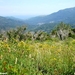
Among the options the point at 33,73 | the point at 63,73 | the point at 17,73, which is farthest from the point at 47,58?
the point at 17,73

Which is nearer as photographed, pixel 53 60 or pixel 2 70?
pixel 2 70

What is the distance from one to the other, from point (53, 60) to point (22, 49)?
3.70 feet

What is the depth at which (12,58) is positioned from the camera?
5.95 meters

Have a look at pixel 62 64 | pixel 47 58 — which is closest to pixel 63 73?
pixel 62 64

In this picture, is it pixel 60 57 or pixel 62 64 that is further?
pixel 60 57

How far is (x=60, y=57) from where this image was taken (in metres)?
7.30

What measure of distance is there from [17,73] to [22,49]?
118 inches

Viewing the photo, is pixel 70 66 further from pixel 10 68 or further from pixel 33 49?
pixel 10 68

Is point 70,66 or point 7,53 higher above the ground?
point 7,53

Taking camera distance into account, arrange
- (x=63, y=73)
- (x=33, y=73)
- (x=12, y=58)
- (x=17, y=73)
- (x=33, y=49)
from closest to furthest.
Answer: (x=17, y=73) → (x=33, y=73) → (x=12, y=58) → (x=63, y=73) → (x=33, y=49)

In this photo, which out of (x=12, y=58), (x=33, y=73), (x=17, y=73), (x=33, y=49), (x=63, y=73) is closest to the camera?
(x=17, y=73)

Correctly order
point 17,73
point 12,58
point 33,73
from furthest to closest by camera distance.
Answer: point 12,58 → point 33,73 → point 17,73

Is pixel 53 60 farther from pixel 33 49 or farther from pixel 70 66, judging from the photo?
pixel 33 49

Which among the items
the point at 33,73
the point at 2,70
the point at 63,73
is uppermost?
the point at 2,70
